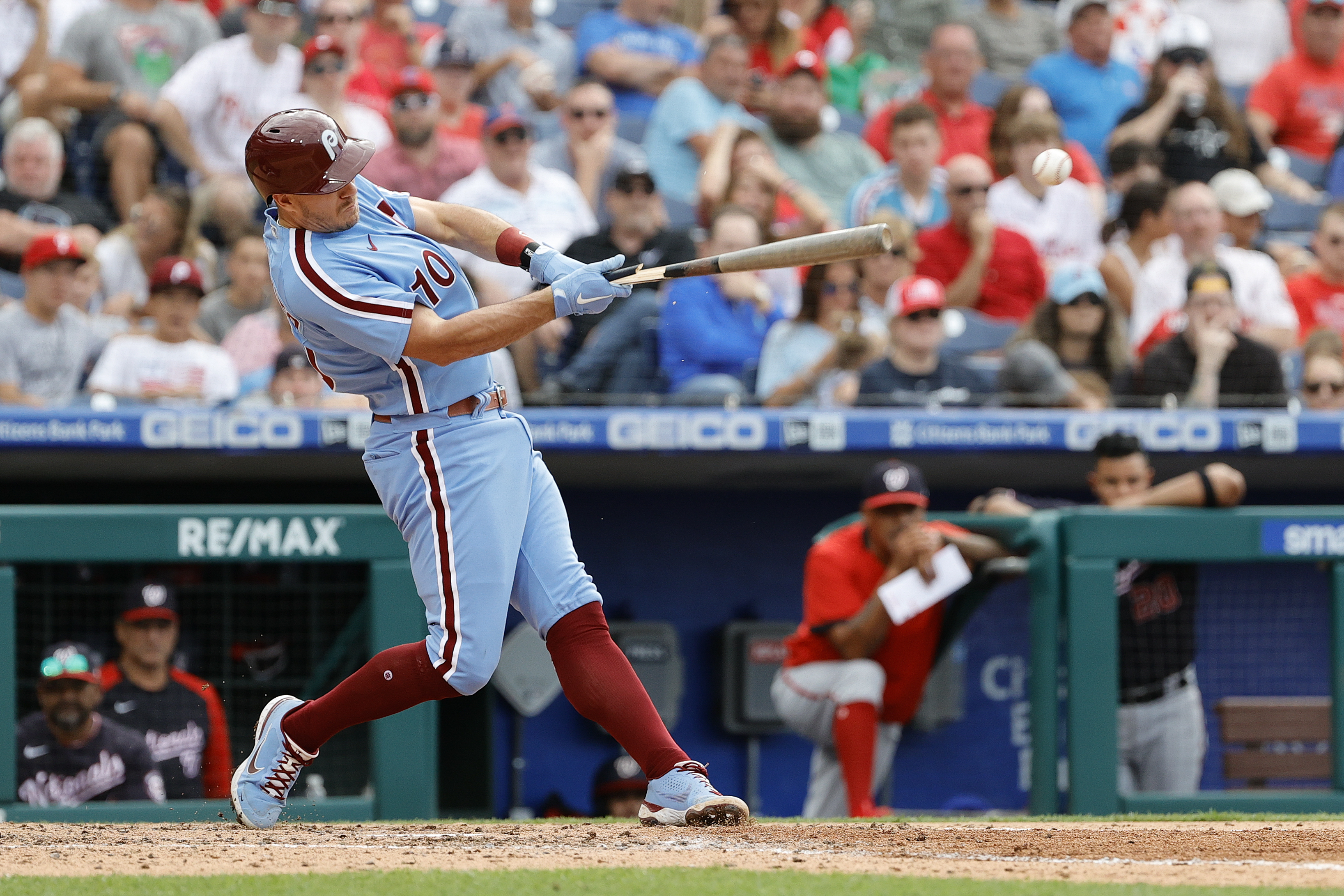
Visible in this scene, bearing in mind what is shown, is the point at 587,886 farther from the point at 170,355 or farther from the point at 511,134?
the point at 511,134

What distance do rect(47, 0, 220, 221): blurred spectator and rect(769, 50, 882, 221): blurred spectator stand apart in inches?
107

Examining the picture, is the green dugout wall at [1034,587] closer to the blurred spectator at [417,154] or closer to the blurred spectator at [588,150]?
the blurred spectator at [417,154]

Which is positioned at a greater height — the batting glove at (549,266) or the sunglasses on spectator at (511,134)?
the sunglasses on spectator at (511,134)

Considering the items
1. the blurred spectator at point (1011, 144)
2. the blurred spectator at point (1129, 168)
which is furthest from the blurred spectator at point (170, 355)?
the blurred spectator at point (1129, 168)

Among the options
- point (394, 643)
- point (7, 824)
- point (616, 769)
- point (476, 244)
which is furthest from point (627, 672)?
point (616, 769)

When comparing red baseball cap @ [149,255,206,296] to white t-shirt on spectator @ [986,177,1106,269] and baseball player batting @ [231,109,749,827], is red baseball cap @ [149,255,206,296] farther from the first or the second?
white t-shirt on spectator @ [986,177,1106,269]

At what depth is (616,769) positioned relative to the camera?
5.90 m

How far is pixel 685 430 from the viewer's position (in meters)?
5.42

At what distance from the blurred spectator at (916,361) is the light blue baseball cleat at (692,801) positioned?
8.85ft

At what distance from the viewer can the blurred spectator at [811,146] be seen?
25.0 feet

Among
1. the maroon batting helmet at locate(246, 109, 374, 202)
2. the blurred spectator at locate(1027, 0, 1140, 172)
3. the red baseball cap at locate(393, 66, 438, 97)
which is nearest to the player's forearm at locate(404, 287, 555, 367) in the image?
the maroon batting helmet at locate(246, 109, 374, 202)

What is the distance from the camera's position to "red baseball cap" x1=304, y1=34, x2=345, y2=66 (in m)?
7.07

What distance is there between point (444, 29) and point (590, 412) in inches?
151

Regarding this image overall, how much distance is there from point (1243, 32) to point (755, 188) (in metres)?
3.69
